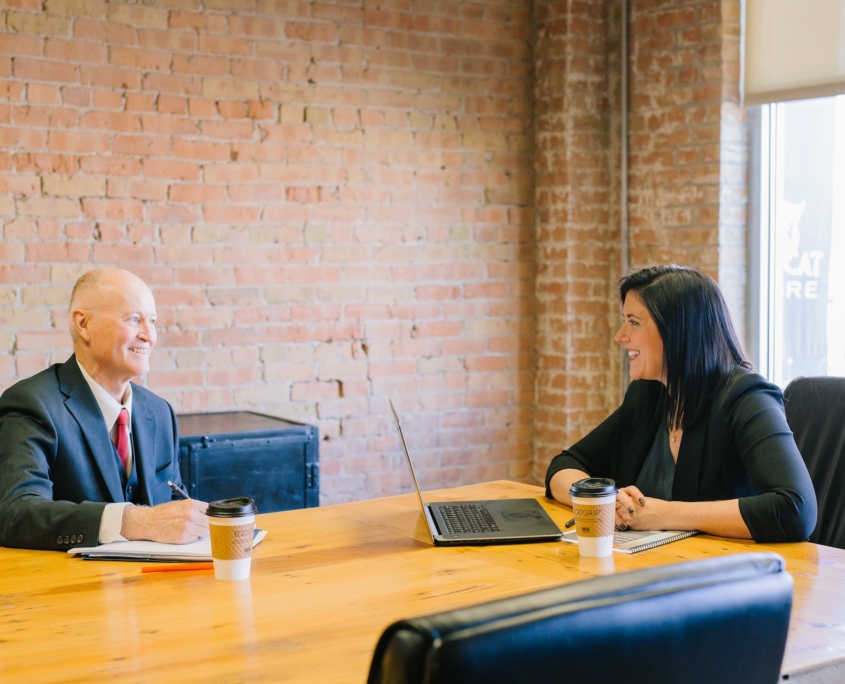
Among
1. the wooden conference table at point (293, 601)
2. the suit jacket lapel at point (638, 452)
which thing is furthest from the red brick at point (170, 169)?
the suit jacket lapel at point (638, 452)

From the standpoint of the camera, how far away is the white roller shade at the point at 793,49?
12.8ft

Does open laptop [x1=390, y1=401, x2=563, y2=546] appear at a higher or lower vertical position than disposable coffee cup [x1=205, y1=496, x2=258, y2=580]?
lower

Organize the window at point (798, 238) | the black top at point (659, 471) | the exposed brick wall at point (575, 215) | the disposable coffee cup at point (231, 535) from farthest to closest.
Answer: the exposed brick wall at point (575, 215) < the window at point (798, 238) < the black top at point (659, 471) < the disposable coffee cup at point (231, 535)

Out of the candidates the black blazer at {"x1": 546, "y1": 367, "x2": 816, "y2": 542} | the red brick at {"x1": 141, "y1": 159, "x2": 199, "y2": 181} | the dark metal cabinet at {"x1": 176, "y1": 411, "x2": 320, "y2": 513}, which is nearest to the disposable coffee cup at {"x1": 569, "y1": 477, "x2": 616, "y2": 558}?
the black blazer at {"x1": 546, "y1": 367, "x2": 816, "y2": 542}

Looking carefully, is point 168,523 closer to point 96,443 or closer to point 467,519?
point 96,443

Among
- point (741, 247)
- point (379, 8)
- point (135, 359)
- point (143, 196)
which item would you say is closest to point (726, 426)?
point (135, 359)

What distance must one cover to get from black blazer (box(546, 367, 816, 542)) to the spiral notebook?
145 millimetres

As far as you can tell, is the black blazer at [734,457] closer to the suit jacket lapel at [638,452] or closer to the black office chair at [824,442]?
the suit jacket lapel at [638,452]

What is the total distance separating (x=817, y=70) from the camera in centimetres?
396

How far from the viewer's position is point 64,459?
2.34m

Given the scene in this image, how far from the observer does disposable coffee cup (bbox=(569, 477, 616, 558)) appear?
1.93m

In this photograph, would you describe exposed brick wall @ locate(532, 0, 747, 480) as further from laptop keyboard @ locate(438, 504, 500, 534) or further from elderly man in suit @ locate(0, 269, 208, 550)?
elderly man in suit @ locate(0, 269, 208, 550)

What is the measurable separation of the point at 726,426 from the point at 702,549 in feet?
1.33

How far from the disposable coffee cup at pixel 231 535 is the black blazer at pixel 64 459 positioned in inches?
14.1
